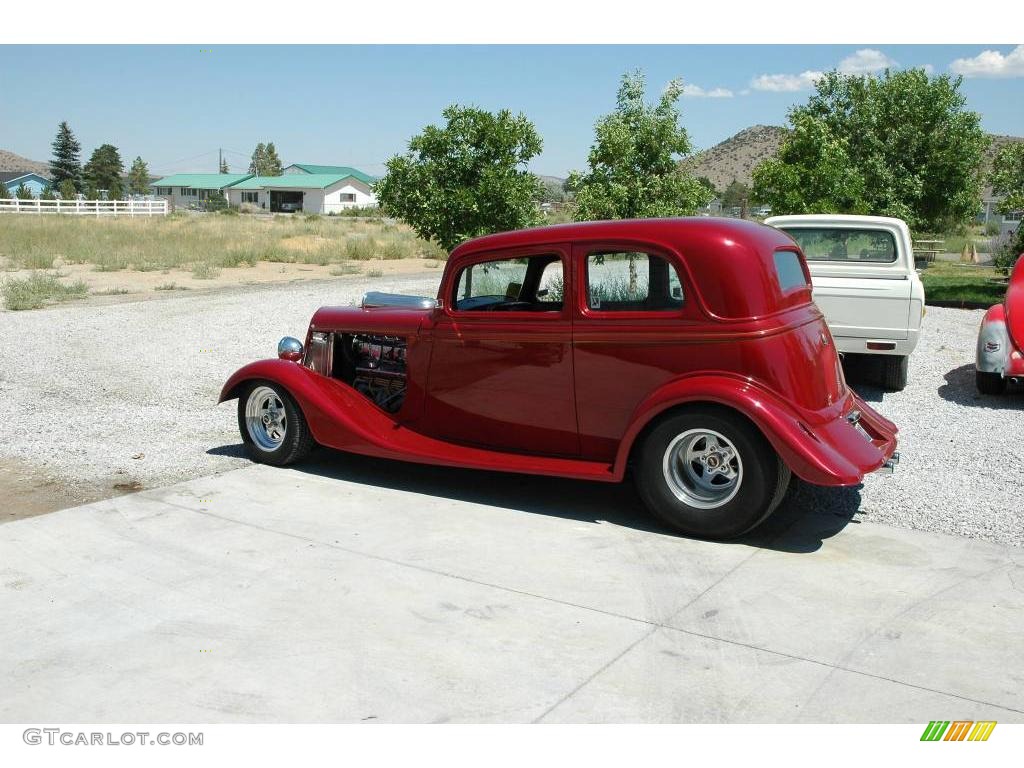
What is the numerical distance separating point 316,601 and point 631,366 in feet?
7.25

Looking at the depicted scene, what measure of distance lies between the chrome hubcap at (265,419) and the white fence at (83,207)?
50.6 m

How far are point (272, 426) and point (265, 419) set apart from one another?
8cm

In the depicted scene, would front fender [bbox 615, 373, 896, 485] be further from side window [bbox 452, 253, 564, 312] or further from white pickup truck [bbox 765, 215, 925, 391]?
white pickup truck [bbox 765, 215, 925, 391]

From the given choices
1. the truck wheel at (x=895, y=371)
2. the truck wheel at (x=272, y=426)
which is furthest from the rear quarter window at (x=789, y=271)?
the truck wheel at (x=895, y=371)

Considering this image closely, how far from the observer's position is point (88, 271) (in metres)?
25.8

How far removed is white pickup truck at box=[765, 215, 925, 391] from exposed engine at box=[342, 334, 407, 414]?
14.7 ft

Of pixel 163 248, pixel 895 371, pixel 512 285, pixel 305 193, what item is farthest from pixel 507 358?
pixel 305 193

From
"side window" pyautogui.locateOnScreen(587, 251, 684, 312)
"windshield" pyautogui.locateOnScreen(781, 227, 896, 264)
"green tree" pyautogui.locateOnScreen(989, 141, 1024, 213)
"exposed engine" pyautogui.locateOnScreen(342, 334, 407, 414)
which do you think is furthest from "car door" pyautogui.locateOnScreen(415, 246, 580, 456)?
"green tree" pyautogui.locateOnScreen(989, 141, 1024, 213)

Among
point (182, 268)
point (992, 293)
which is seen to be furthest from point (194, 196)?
point (992, 293)

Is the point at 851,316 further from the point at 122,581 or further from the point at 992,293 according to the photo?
the point at 992,293

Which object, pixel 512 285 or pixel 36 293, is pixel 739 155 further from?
pixel 512 285

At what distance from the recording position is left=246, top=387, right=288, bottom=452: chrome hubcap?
695 cm

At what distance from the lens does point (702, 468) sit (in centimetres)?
541
